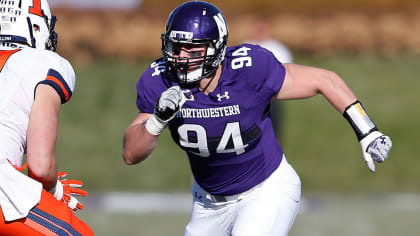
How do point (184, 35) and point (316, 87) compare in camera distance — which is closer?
point (184, 35)

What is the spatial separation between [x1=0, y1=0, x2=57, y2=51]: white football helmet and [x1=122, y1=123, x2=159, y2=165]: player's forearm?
684mm

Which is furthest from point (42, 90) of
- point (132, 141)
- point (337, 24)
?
point (337, 24)

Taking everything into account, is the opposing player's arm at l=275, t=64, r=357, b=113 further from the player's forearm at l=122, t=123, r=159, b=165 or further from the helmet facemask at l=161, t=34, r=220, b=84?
the player's forearm at l=122, t=123, r=159, b=165

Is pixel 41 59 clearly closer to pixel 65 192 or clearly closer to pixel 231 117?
pixel 65 192

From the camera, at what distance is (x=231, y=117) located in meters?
4.10

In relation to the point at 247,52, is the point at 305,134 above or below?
below

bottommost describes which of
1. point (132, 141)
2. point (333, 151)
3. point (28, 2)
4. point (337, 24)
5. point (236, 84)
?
point (333, 151)

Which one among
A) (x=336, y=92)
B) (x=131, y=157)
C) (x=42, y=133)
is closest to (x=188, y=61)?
(x=131, y=157)

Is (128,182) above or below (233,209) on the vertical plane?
below

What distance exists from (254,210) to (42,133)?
148 cm

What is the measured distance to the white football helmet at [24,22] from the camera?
3598mm

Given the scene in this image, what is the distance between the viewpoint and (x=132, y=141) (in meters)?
4.10

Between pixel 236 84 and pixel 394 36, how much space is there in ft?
38.8

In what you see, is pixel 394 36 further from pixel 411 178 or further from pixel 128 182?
pixel 128 182
